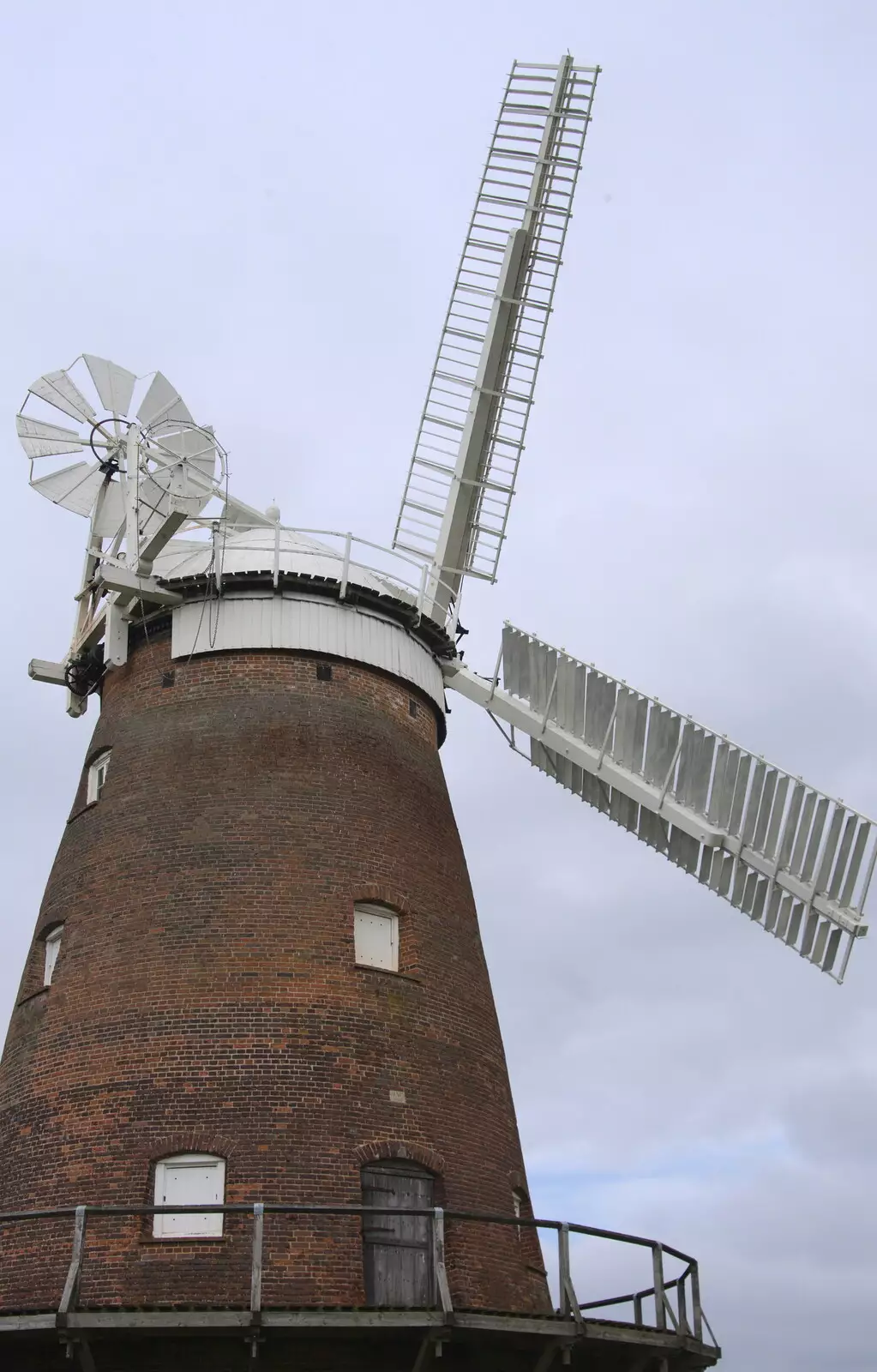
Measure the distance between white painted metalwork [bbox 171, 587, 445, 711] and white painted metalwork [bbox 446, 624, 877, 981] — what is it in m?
2.31

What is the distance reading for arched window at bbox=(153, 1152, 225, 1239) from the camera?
1420cm

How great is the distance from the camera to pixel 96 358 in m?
18.9

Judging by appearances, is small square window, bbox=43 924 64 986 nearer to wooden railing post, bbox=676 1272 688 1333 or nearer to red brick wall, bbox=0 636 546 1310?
red brick wall, bbox=0 636 546 1310

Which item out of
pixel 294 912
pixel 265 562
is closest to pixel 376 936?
pixel 294 912

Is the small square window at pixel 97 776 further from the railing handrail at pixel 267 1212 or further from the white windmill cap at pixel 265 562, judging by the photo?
the railing handrail at pixel 267 1212

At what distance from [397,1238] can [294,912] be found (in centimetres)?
343

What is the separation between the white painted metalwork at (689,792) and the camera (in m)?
16.9

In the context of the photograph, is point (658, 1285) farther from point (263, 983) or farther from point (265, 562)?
point (265, 562)

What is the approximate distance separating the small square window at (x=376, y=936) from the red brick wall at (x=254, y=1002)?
0.17 m

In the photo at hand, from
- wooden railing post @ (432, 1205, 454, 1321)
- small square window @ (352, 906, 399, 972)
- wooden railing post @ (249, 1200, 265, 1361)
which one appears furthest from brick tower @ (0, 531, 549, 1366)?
wooden railing post @ (432, 1205, 454, 1321)

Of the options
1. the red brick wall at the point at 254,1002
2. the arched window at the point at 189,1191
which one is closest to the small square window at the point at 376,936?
the red brick wall at the point at 254,1002

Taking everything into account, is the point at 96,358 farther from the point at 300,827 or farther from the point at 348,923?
the point at 348,923

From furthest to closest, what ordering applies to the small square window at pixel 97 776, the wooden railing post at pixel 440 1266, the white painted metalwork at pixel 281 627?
the small square window at pixel 97 776 < the white painted metalwork at pixel 281 627 < the wooden railing post at pixel 440 1266

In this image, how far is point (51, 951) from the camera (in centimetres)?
1736
